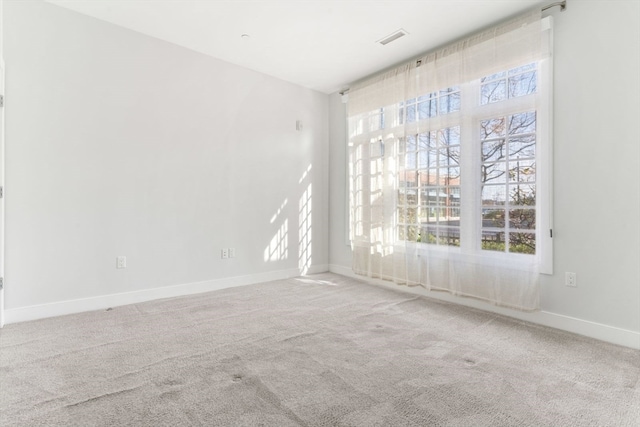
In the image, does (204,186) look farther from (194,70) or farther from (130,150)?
(194,70)

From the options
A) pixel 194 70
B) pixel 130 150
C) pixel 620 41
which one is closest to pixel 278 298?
pixel 130 150

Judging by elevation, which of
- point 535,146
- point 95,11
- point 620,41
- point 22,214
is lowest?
point 22,214

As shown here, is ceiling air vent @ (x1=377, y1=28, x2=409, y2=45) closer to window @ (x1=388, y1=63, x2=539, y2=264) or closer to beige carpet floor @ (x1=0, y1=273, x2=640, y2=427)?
window @ (x1=388, y1=63, x2=539, y2=264)

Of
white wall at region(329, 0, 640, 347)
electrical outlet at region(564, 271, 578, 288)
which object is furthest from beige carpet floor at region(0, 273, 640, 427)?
electrical outlet at region(564, 271, 578, 288)

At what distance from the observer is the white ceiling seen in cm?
288

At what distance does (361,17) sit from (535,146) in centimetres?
198

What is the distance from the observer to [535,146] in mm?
2889

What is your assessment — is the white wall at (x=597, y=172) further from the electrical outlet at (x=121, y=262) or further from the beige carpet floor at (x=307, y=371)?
the electrical outlet at (x=121, y=262)

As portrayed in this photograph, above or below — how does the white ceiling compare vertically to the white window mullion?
above

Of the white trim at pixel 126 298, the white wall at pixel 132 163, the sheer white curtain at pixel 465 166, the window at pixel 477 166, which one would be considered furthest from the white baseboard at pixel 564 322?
the white wall at pixel 132 163

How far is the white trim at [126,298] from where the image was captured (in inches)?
112

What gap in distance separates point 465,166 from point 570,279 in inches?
52.6

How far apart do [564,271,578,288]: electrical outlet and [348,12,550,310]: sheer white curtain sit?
206 mm

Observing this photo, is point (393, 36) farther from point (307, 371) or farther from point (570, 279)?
point (307, 371)
